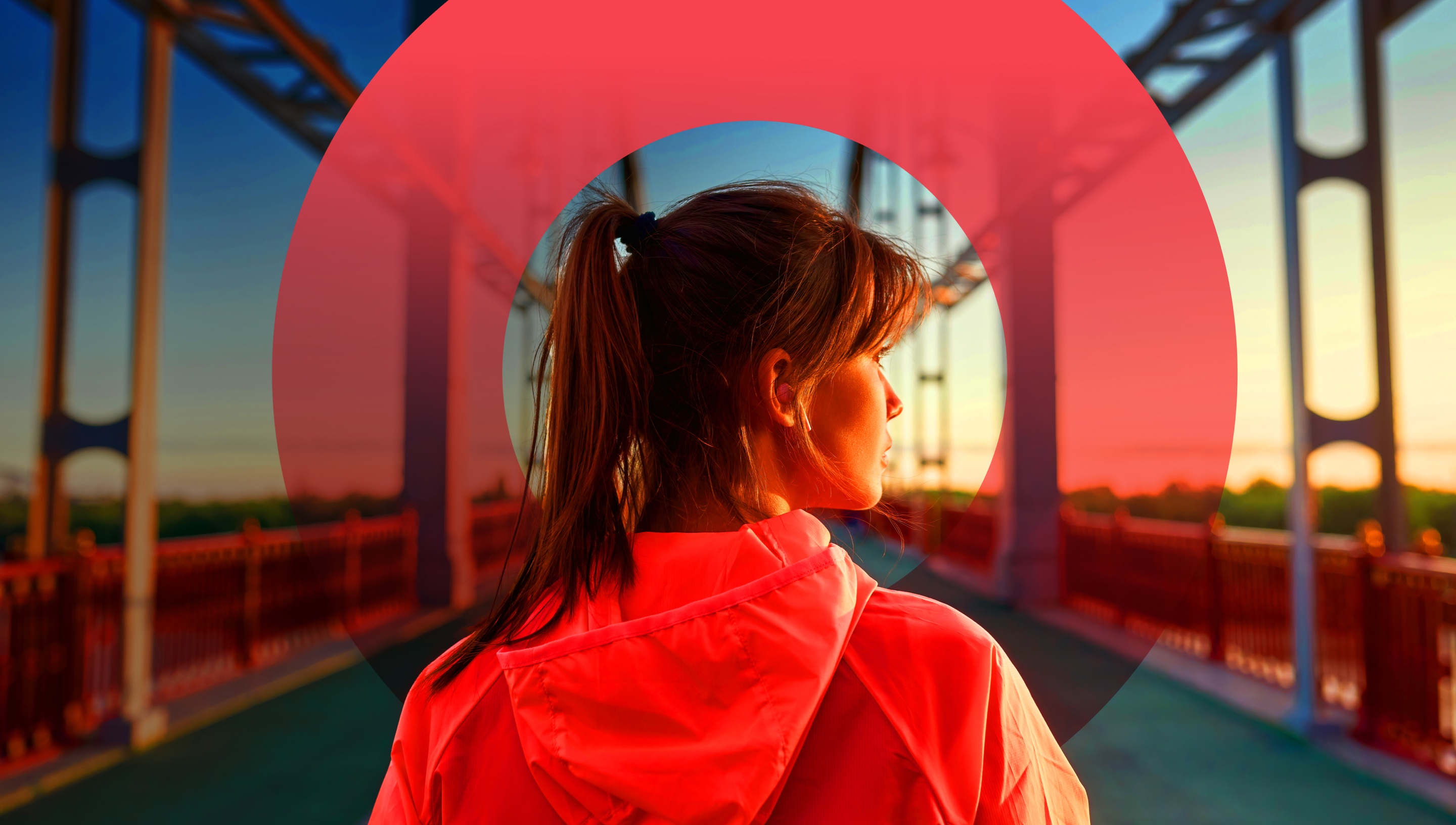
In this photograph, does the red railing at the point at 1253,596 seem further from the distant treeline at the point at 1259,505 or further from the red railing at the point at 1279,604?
the distant treeline at the point at 1259,505

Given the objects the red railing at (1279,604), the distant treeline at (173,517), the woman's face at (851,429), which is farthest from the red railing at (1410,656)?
the distant treeline at (173,517)

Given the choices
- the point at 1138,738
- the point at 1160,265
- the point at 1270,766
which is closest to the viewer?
the point at 1160,265

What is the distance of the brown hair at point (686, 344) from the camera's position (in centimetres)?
50

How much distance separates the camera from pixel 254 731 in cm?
313

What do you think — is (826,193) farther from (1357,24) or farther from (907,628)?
(1357,24)

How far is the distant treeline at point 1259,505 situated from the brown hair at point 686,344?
0.32 metres

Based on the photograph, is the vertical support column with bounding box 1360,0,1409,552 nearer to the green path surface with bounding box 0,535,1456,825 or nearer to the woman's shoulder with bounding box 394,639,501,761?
the green path surface with bounding box 0,535,1456,825

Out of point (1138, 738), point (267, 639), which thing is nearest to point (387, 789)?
point (1138, 738)

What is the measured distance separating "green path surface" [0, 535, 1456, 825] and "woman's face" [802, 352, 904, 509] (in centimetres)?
176

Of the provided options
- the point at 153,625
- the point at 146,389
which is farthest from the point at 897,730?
the point at 153,625

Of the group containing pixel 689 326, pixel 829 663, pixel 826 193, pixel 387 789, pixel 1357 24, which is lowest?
pixel 387 789

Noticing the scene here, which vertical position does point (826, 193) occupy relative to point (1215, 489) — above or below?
above

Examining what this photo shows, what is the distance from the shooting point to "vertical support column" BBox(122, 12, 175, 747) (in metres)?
3.00

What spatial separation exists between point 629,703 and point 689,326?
0.82 ft
